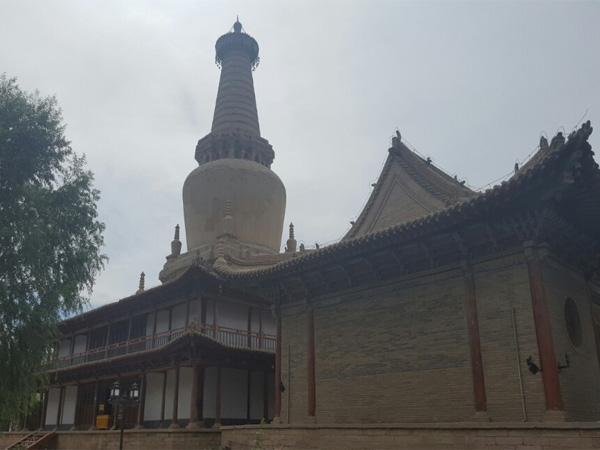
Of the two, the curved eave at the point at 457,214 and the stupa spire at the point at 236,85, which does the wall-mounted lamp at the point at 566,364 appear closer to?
the curved eave at the point at 457,214

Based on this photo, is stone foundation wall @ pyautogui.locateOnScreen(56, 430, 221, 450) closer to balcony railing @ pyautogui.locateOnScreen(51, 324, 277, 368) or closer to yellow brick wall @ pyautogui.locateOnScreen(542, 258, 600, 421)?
balcony railing @ pyautogui.locateOnScreen(51, 324, 277, 368)

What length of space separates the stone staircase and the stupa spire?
808 inches

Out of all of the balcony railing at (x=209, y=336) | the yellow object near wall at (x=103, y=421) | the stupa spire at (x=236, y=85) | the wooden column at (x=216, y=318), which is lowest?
the yellow object near wall at (x=103, y=421)

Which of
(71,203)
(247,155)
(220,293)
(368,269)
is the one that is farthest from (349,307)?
(247,155)

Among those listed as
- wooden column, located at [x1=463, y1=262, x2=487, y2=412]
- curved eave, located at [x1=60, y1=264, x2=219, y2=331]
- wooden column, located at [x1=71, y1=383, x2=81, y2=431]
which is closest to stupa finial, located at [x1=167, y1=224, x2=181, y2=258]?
curved eave, located at [x1=60, y1=264, x2=219, y2=331]

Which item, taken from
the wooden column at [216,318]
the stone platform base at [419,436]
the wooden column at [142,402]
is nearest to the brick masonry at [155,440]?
the wooden column at [142,402]

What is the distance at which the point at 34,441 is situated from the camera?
30.7 meters

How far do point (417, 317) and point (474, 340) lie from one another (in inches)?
72.0

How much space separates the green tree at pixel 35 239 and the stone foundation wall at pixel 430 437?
650 cm

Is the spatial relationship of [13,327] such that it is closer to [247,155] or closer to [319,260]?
[319,260]

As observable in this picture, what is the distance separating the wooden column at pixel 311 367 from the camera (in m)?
17.8

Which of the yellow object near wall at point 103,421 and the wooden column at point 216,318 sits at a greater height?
the wooden column at point 216,318

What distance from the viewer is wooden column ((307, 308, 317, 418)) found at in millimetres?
17750

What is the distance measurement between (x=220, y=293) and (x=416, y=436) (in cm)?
1536
